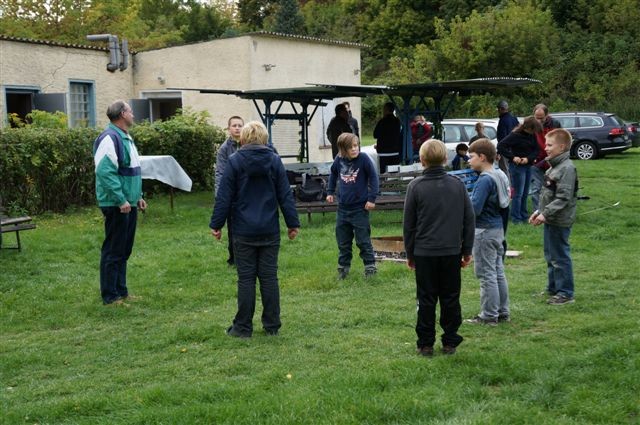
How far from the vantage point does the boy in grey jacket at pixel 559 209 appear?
7887mm

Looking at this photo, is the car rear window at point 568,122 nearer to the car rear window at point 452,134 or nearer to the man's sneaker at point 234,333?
the car rear window at point 452,134

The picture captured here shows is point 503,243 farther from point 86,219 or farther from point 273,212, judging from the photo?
point 86,219

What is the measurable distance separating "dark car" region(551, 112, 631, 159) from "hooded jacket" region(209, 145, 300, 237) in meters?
22.0

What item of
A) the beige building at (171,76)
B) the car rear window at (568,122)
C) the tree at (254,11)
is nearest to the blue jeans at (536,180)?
the beige building at (171,76)

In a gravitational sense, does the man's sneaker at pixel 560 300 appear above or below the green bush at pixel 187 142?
below

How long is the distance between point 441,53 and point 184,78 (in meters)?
23.8

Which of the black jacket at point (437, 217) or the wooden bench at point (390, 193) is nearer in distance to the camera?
the black jacket at point (437, 217)

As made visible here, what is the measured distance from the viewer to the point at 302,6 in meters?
67.5

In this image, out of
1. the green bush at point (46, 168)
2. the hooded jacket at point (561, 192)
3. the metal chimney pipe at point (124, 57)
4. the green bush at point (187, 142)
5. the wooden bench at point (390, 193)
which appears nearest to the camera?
the hooded jacket at point (561, 192)

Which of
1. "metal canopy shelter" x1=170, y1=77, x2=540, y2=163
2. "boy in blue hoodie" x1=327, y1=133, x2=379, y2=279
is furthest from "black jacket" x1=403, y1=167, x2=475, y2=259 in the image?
"metal canopy shelter" x1=170, y1=77, x2=540, y2=163

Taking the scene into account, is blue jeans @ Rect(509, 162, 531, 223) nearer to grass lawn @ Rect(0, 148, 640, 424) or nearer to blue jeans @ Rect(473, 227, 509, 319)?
grass lawn @ Rect(0, 148, 640, 424)

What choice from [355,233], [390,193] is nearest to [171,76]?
[390,193]

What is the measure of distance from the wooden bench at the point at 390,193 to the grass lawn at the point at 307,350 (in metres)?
1.86

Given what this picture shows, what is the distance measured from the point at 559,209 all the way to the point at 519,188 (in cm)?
585
